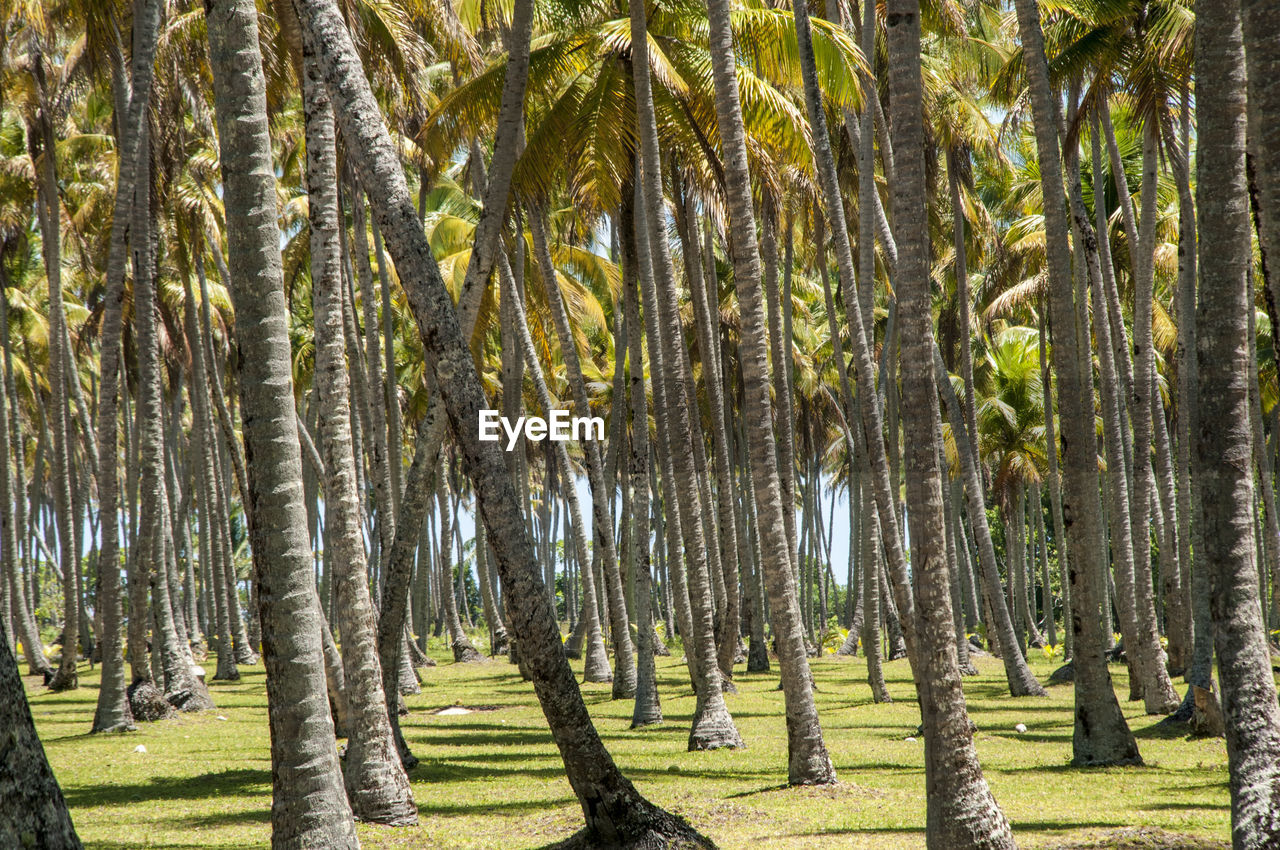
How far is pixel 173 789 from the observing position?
10672 mm

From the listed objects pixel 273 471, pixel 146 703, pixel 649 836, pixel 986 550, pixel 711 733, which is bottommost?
pixel 711 733

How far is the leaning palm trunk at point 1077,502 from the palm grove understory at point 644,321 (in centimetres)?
5

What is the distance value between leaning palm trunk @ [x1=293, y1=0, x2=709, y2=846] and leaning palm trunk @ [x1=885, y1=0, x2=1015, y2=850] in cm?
167

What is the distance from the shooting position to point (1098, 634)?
1030 centimetres

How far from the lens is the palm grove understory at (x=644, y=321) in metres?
6.11

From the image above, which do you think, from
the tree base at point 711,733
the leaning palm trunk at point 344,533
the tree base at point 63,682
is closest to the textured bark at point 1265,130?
the leaning palm trunk at point 344,533

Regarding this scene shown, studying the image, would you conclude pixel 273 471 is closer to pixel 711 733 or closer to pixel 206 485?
pixel 711 733

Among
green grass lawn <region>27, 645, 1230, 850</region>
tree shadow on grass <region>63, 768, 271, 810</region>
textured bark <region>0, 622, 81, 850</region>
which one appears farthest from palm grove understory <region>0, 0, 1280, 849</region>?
tree shadow on grass <region>63, 768, 271, 810</region>

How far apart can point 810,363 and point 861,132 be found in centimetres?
2013

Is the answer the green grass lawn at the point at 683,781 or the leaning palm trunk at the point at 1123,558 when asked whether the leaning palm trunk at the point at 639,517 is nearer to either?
the green grass lawn at the point at 683,781

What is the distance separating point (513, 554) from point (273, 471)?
62.9 inches

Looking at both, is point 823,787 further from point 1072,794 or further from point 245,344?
point 245,344

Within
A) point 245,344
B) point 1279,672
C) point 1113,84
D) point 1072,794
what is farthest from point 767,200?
point 1279,672

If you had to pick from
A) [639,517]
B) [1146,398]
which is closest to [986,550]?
[1146,398]
